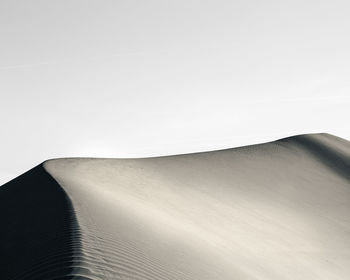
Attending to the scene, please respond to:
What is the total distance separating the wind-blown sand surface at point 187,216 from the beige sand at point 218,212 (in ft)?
0.15

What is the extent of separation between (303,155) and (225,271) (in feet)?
72.3

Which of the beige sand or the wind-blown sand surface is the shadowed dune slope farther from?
the beige sand

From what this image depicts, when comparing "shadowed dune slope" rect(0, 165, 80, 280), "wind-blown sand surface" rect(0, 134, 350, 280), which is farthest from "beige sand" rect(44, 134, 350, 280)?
"shadowed dune slope" rect(0, 165, 80, 280)

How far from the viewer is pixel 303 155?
2908cm

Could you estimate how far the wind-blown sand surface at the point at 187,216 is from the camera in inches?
241

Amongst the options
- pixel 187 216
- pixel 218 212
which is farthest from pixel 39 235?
pixel 218 212

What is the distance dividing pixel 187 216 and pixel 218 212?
228 cm

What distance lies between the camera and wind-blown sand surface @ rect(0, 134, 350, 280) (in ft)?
20.1

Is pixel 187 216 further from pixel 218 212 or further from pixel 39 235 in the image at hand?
pixel 39 235

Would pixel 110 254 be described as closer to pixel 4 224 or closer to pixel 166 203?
pixel 4 224

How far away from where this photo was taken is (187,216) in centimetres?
1438

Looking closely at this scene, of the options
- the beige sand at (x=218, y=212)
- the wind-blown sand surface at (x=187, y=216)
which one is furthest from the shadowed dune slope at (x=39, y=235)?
the beige sand at (x=218, y=212)

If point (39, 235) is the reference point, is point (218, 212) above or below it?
below

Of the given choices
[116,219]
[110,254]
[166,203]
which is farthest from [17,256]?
[166,203]
